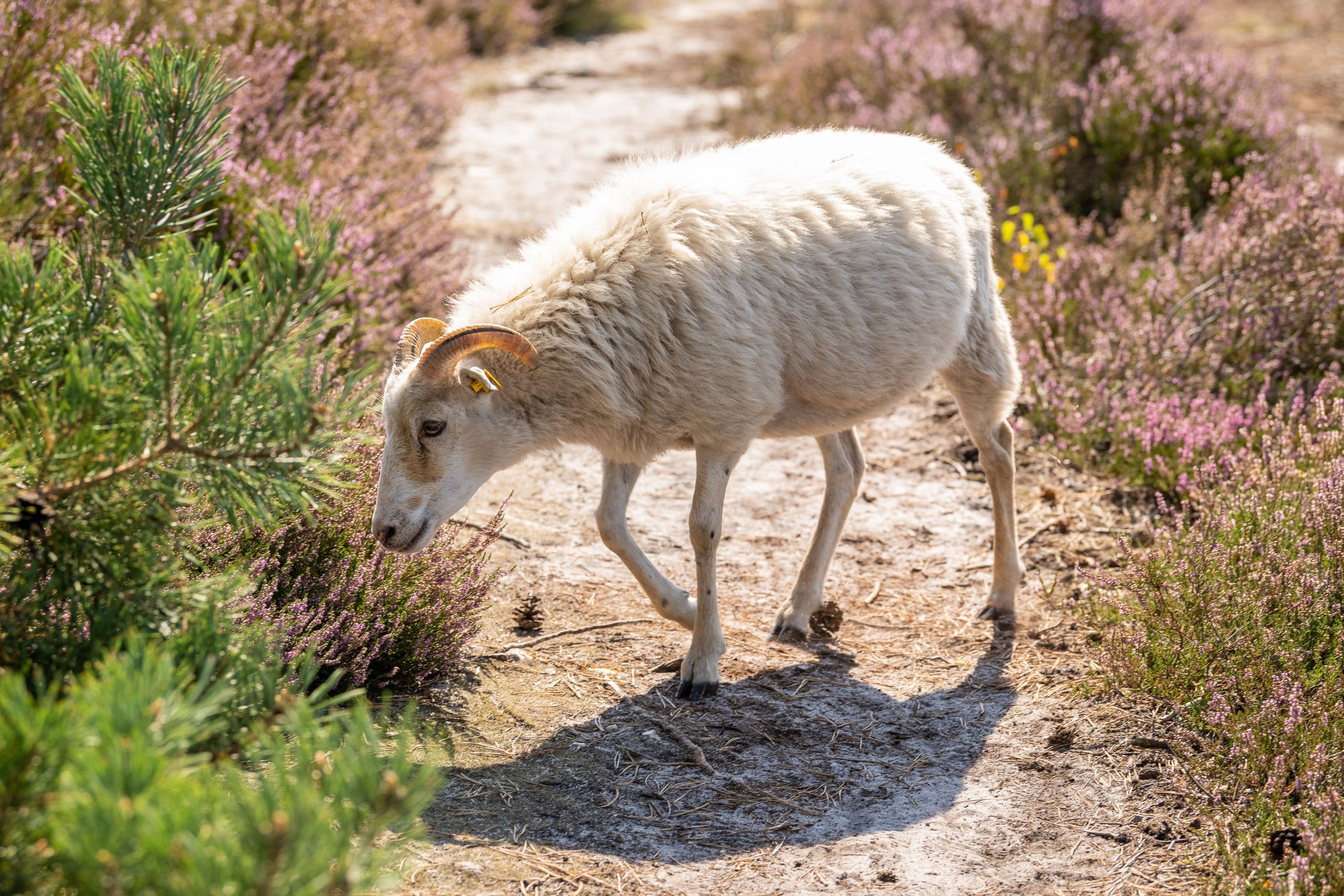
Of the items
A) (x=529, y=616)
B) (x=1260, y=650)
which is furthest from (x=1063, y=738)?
(x=529, y=616)

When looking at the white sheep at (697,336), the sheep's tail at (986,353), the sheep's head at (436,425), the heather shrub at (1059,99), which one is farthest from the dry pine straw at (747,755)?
the heather shrub at (1059,99)

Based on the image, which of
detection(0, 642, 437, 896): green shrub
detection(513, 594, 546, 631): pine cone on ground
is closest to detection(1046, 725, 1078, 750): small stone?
detection(513, 594, 546, 631): pine cone on ground

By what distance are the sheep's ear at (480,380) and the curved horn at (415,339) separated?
25 cm

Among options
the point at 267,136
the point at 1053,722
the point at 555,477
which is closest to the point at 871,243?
the point at 1053,722

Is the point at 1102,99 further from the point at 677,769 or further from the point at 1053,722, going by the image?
the point at 677,769

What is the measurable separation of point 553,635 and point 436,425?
3.41 feet

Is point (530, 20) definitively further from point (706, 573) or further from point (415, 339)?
point (706, 573)

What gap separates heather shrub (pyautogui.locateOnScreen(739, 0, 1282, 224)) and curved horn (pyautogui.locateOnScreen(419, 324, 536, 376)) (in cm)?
454

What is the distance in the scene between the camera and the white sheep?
3.68 meters

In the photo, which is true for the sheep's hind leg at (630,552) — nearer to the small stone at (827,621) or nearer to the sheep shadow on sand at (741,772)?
the sheep shadow on sand at (741,772)

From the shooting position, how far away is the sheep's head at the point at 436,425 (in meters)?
3.53

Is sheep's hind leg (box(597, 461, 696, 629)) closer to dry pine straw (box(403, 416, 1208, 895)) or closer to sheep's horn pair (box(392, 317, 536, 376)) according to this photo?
dry pine straw (box(403, 416, 1208, 895))

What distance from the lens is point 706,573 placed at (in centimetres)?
396

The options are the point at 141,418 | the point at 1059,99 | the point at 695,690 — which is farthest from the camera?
the point at 1059,99
